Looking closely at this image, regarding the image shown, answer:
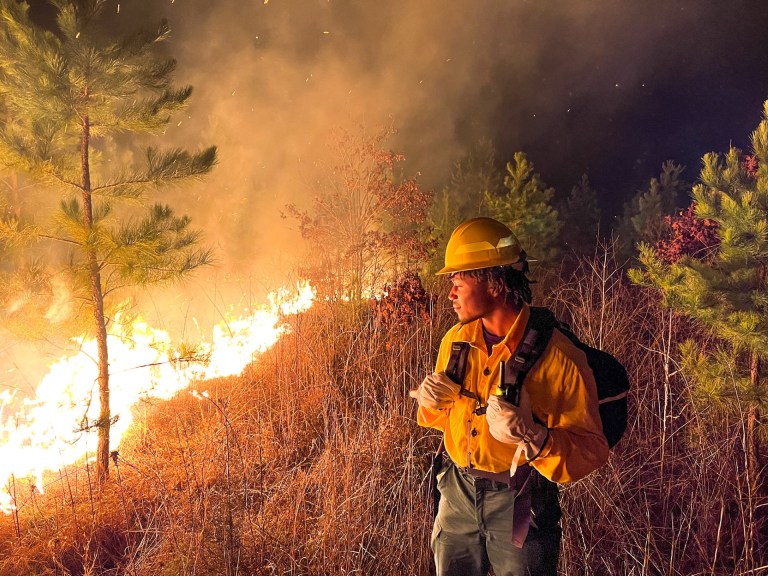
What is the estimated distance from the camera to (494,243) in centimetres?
194

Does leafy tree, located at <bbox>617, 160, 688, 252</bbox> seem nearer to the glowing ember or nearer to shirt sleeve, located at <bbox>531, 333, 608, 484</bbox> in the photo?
the glowing ember

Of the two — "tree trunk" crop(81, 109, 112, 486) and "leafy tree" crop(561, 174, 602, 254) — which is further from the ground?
"leafy tree" crop(561, 174, 602, 254)

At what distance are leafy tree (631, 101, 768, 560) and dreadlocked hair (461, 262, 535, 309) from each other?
266 centimetres

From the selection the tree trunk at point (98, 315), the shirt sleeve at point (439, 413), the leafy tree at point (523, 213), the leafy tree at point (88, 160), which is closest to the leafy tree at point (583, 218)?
the leafy tree at point (523, 213)

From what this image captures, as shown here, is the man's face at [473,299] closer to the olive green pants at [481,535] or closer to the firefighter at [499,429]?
the firefighter at [499,429]

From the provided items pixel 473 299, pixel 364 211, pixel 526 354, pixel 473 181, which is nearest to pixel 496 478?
pixel 526 354

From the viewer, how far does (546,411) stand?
1.76 metres

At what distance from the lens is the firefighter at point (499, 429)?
1.67m

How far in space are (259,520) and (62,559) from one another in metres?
Result: 1.50

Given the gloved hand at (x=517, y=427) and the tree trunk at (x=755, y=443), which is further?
the tree trunk at (x=755, y=443)

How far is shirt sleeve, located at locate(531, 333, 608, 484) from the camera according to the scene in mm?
1615

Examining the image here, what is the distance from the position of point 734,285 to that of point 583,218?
1655cm

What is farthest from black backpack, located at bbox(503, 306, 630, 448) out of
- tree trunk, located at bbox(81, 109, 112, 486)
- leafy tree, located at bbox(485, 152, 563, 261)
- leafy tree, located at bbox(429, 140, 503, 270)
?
leafy tree, located at bbox(429, 140, 503, 270)

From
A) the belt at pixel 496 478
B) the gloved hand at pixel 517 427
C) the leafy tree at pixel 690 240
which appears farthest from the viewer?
the leafy tree at pixel 690 240
